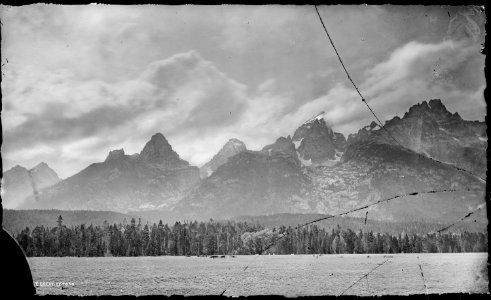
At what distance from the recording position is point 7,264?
254 cm

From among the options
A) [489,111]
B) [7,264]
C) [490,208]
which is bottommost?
[7,264]

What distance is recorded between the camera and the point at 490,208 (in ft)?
8.64

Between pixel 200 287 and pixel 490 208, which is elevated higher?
pixel 490 208
